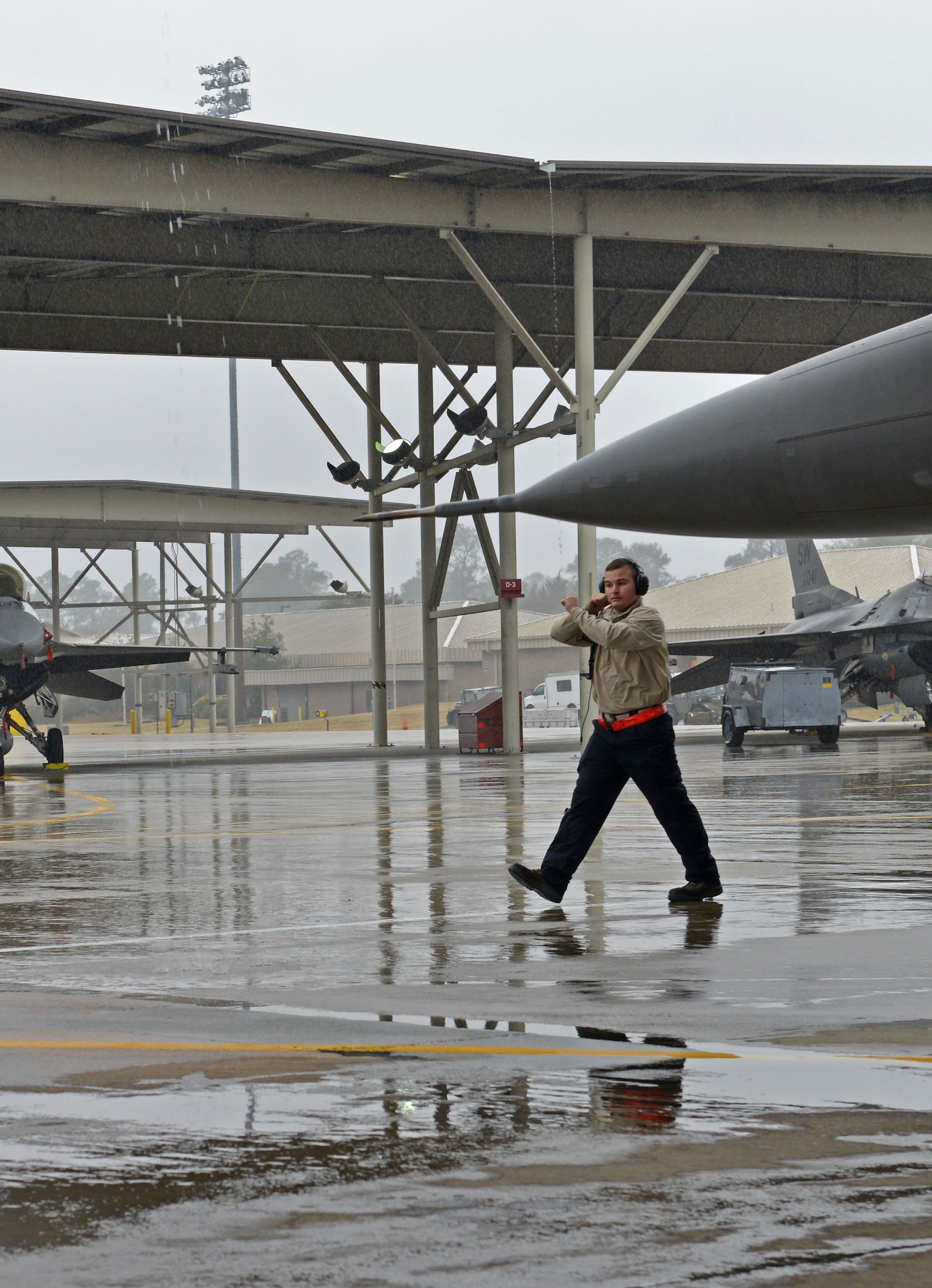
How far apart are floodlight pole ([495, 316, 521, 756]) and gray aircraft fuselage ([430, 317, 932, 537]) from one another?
1967 cm

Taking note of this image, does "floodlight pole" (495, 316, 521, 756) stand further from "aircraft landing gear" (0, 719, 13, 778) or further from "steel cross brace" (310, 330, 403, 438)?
"aircraft landing gear" (0, 719, 13, 778)

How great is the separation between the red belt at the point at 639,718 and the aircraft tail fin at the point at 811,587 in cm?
2758

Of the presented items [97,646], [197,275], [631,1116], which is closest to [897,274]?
[197,275]

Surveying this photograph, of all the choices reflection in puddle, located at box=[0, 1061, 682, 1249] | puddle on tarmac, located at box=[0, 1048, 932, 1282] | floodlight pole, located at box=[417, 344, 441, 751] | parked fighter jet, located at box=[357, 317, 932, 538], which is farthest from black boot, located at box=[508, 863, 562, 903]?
floodlight pole, located at box=[417, 344, 441, 751]

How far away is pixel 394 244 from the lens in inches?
979

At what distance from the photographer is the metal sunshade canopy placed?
20234mm

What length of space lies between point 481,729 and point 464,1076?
25.4 m

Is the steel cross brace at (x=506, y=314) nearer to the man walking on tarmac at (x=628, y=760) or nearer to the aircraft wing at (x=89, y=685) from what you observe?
the aircraft wing at (x=89, y=685)

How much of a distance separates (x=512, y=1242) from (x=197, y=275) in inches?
971

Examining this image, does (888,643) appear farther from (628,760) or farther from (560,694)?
(560,694)

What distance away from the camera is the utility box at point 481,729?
29094 mm

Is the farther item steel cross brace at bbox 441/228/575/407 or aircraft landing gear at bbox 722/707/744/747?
aircraft landing gear at bbox 722/707/744/747

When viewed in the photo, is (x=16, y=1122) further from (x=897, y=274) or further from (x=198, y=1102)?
(x=897, y=274)

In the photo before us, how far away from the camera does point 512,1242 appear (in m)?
2.58
